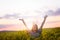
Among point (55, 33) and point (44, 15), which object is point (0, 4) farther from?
point (55, 33)

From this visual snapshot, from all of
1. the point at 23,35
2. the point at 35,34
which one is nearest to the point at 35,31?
the point at 35,34

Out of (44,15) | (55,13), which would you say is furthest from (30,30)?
(55,13)

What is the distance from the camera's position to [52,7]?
6.23 feet

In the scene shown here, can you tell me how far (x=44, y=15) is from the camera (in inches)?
74.0

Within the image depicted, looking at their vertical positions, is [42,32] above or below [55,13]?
below

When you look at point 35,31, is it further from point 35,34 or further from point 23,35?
point 23,35

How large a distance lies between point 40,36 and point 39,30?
0.23 feet

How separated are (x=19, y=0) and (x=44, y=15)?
339 mm

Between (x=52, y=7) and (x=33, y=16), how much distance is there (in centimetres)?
25

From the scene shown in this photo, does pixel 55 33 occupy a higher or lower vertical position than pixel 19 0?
lower

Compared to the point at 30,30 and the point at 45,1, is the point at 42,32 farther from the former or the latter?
the point at 45,1

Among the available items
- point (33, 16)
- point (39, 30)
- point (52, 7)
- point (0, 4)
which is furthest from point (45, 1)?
point (0, 4)

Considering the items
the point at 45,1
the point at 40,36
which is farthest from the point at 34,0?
the point at 40,36

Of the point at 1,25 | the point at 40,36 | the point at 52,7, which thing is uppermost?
the point at 52,7
